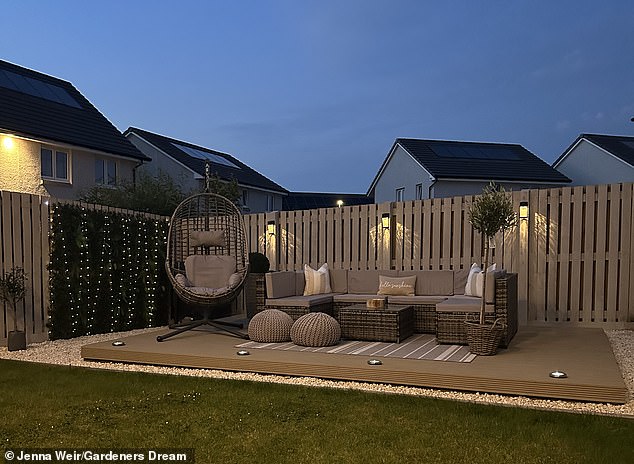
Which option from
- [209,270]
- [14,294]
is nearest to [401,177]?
[209,270]

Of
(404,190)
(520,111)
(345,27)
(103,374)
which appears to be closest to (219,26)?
(345,27)

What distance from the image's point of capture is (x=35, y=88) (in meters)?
14.0

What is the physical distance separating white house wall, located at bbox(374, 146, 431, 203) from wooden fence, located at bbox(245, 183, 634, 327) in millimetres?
9562

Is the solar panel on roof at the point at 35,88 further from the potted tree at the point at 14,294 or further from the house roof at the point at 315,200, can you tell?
the house roof at the point at 315,200

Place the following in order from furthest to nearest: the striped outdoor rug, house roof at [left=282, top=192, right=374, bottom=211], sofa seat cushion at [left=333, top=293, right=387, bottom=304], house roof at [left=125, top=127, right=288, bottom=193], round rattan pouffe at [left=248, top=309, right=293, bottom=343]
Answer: house roof at [left=282, top=192, right=374, bottom=211]
house roof at [left=125, top=127, right=288, bottom=193]
sofa seat cushion at [left=333, top=293, right=387, bottom=304]
round rattan pouffe at [left=248, top=309, right=293, bottom=343]
the striped outdoor rug

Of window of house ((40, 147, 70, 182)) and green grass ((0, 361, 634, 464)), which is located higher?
window of house ((40, 147, 70, 182))

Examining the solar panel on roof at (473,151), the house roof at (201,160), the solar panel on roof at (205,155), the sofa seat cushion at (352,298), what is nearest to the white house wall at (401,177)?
the solar panel on roof at (473,151)

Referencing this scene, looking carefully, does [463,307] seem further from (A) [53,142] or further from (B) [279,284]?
(A) [53,142]

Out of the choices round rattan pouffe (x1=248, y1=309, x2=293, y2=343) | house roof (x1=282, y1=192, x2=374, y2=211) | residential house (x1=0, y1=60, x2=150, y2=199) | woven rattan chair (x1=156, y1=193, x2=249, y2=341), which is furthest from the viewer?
house roof (x1=282, y1=192, x2=374, y2=211)

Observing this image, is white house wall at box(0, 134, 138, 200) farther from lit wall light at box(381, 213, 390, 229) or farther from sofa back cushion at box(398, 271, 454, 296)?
sofa back cushion at box(398, 271, 454, 296)

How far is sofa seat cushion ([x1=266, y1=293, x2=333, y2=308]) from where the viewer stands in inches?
246

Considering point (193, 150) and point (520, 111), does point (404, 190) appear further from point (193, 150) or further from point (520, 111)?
point (520, 111)

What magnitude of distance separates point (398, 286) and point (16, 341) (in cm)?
434

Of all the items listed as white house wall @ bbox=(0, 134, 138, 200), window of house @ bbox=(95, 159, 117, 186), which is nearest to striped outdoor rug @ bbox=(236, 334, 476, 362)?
white house wall @ bbox=(0, 134, 138, 200)
